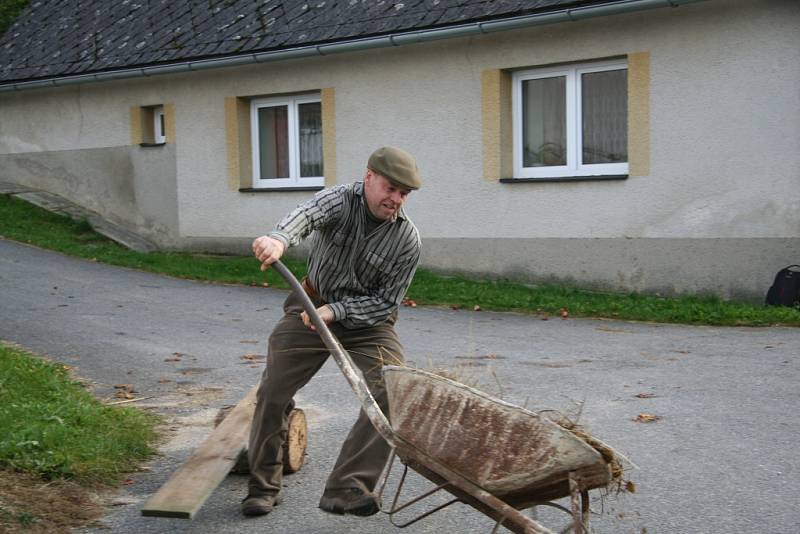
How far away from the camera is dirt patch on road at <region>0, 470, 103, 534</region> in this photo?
4695mm

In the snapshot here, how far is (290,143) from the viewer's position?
16891 millimetres

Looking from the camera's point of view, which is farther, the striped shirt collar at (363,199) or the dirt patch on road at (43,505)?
the striped shirt collar at (363,199)

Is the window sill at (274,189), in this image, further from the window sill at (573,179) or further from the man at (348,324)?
the man at (348,324)

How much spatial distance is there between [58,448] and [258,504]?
1366 mm

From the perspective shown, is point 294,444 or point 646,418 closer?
point 294,444

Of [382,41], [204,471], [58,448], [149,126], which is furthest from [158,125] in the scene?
[204,471]

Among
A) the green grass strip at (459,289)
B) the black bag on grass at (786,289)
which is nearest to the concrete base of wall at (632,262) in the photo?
the green grass strip at (459,289)

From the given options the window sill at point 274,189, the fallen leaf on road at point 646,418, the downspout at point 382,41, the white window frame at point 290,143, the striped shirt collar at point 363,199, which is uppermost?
the downspout at point 382,41

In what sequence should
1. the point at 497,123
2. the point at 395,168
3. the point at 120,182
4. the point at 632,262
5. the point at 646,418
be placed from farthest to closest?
the point at 120,182 < the point at 497,123 < the point at 632,262 < the point at 646,418 < the point at 395,168

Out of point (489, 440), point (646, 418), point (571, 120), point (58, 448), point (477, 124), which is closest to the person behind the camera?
point (489, 440)

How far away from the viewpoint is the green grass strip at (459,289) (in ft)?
36.6

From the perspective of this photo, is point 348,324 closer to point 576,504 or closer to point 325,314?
point 325,314

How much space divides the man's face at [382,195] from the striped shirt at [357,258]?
92 millimetres

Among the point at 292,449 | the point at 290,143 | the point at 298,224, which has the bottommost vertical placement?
the point at 292,449
